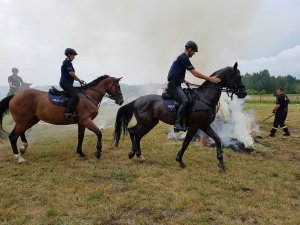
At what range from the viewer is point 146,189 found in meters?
7.96

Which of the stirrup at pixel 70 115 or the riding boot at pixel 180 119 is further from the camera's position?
the stirrup at pixel 70 115

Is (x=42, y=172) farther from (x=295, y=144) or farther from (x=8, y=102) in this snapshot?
(x=295, y=144)

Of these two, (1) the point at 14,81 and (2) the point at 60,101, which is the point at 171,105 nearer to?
(2) the point at 60,101

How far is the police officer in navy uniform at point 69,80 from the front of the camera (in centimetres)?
1105

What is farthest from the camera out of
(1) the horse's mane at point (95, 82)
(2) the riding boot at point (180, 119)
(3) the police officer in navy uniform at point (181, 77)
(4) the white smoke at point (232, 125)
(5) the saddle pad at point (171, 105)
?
(4) the white smoke at point (232, 125)

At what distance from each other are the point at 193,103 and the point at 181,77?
2.95 feet

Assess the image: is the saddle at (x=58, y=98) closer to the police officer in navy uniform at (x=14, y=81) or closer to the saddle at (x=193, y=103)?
the saddle at (x=193, y=103)

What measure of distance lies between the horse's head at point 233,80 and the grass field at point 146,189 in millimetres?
2486

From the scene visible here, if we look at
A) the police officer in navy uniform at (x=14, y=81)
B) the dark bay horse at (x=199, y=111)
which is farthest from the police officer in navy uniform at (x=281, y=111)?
the police officer in navy uniform at (x=14, y=81)

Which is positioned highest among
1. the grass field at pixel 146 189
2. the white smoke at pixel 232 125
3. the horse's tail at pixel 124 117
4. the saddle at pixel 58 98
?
the saddle at pixel 58 98

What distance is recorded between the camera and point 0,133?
12.1m

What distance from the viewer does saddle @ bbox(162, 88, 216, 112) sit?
1026 centimetres

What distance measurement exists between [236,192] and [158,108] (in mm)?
3900

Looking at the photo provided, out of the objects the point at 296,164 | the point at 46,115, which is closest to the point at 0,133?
the point at 46,115
